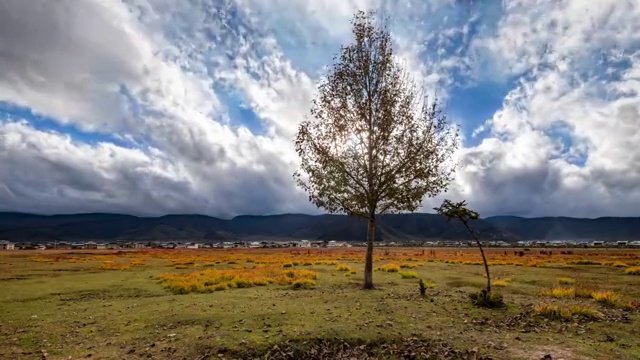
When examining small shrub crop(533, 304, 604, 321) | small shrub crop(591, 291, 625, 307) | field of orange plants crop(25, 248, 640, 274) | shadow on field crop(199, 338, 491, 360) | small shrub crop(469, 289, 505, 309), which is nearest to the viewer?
shadow on field crop(199, 338, 491, 360)

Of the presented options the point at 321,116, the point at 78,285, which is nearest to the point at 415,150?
the point at 321,116

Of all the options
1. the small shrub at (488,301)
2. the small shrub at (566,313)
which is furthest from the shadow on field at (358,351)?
the small shrub at (566,313)

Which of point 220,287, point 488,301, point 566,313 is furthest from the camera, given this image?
point 220,287

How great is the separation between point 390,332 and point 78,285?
2940 centimetres

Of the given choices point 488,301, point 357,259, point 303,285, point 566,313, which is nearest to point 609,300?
point 566,313

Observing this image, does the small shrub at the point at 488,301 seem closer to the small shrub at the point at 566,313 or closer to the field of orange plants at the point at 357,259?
the small shrub at the point at 566,313

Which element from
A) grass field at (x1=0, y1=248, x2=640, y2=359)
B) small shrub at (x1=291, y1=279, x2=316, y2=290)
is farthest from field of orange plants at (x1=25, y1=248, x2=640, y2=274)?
grass field at (x1=0, y1=248, x2=640, y2=359)

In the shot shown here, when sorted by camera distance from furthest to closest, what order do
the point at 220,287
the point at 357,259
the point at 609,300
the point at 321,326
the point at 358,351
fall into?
1. the point at 357,259
2. the point at 220,287
3. the point at 609,300
4. the point at 321,326
5. the point at 358,351

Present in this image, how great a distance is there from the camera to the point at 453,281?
33125mm

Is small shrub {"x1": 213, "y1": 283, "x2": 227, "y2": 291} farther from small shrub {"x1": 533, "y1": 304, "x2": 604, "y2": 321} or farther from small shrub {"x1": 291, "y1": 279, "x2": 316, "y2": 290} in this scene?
small shrub {"x1": 533, "y1": 304, "x2": 604, "y2": 321}

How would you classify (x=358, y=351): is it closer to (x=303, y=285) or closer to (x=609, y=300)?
(x=303, y=285)

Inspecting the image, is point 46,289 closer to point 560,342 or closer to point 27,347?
point 27,347

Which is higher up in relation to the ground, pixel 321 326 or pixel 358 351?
pixel 321 326

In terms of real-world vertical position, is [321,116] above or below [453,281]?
above
